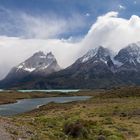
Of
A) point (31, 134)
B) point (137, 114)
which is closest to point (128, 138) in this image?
point (31, 134)

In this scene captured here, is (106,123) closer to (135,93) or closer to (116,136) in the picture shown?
(116,136)

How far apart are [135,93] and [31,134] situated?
124 metres

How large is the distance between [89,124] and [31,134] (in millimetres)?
14213

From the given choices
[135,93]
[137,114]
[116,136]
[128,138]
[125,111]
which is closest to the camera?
[116,136]

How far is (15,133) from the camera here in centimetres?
3281

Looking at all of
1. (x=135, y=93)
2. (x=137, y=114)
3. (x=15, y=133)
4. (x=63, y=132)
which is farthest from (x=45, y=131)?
(x=135, y=93)

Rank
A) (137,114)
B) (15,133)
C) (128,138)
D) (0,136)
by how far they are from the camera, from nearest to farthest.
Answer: (0,136)
(15,133)
(128,138)
(137,114)

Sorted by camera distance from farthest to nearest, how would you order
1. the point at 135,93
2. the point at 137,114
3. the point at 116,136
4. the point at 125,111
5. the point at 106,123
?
the point at 135,93 < the point at 125,111 < the point at 137,114 < the point at 106,123 < the point at 116,136

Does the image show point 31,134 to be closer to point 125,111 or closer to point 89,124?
point 89,124

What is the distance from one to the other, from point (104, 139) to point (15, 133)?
984cm

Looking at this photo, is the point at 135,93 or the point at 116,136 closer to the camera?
the point at 116,136

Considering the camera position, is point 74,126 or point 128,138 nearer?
point 74,126

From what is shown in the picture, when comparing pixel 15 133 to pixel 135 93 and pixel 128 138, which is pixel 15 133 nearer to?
pixel 128 138

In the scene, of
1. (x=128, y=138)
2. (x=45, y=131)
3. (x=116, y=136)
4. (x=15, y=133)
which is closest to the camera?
(x=15, y=133)
